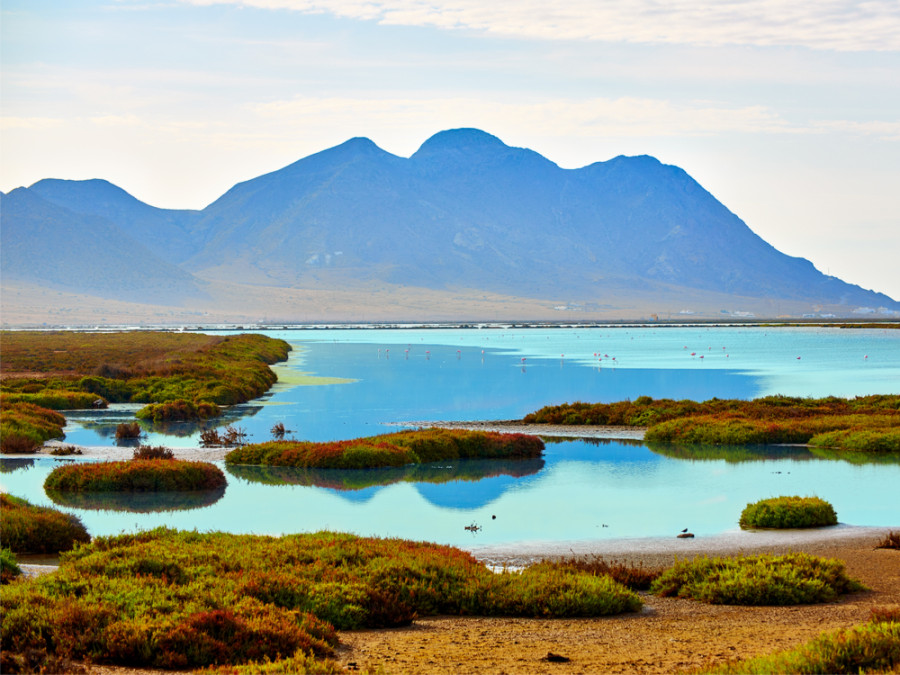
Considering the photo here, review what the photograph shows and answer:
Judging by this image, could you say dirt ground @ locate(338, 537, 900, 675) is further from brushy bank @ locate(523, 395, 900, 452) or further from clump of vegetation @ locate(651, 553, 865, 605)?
brushy bank @ locate(523, 395, 900, 452)

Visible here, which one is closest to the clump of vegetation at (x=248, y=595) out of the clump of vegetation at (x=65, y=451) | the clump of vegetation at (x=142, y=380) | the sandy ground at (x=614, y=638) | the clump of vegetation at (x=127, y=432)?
the sandy ground at (x=614, y=638)

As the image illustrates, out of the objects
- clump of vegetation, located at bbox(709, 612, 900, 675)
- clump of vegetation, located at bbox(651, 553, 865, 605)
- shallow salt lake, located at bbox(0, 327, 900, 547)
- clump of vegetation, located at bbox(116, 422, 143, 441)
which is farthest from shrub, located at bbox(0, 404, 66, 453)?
clump of vegetation, located at bbox(709, 612, 900, 675)

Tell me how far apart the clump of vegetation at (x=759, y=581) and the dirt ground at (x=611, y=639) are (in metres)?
0.23

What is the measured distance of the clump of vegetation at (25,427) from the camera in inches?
1196

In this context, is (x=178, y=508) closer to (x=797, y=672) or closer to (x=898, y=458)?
(x=797, y=672)

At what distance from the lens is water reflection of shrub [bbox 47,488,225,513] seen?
22.4 metres

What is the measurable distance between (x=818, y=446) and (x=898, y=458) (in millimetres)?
2809

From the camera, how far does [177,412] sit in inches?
1623

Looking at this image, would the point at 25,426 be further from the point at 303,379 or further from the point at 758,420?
the point at 303,379

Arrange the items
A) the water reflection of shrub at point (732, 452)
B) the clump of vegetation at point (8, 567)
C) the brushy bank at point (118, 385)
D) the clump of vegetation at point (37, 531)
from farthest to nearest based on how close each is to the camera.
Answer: the brushy bank at point (118, 385) < the water reflection of shrub at point (732, 452) < the clump of vegetation at point (37, 531) < the clump of vegetation at point (8, 567)

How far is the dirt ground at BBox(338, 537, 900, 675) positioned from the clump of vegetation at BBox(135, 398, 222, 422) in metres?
30.5

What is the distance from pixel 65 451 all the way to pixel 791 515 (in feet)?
66.5

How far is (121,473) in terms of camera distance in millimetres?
24047

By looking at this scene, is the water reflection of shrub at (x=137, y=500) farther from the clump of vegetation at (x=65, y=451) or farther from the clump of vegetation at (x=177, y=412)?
the clump of vegetation at (x=177, y=412)
